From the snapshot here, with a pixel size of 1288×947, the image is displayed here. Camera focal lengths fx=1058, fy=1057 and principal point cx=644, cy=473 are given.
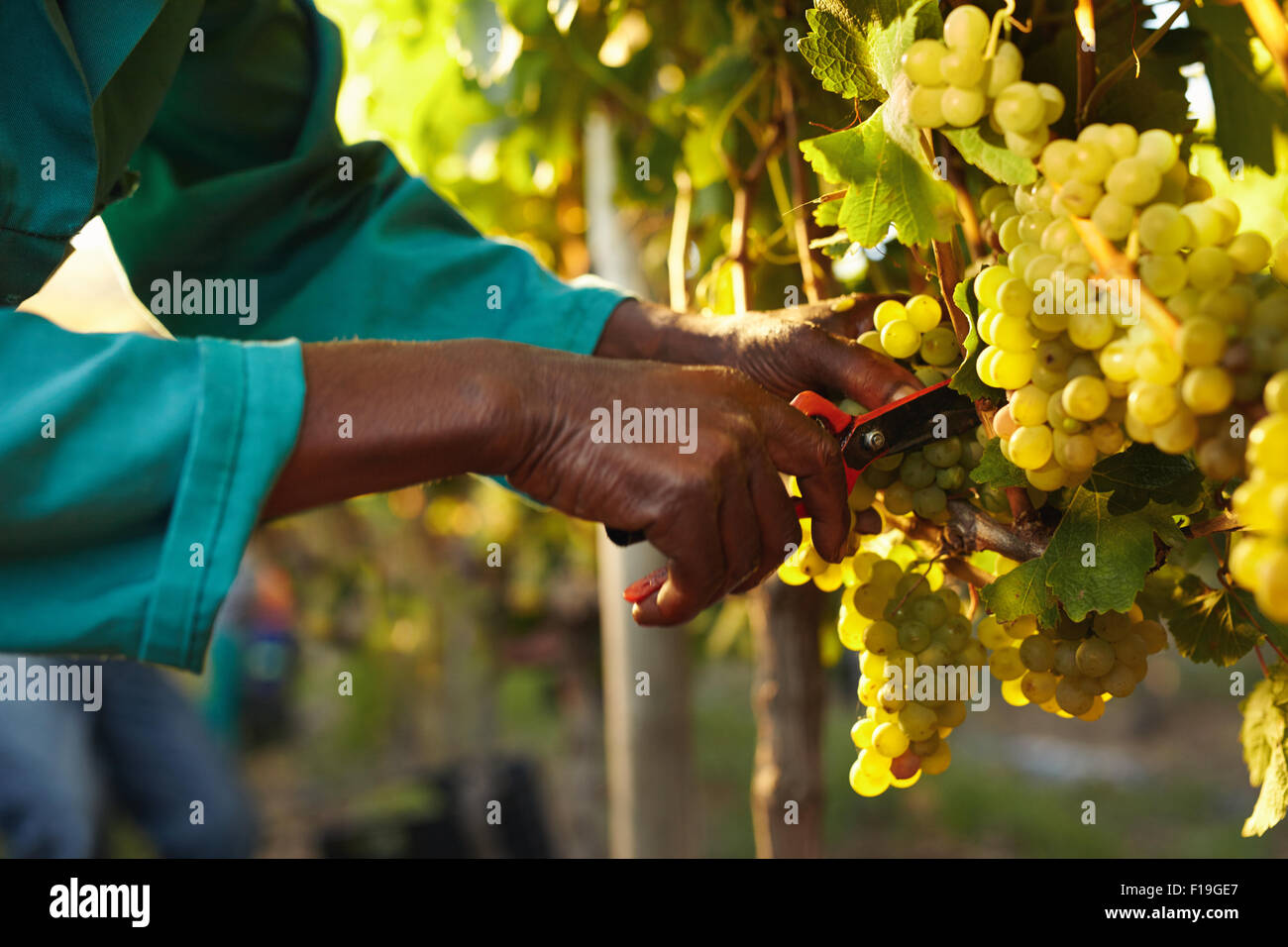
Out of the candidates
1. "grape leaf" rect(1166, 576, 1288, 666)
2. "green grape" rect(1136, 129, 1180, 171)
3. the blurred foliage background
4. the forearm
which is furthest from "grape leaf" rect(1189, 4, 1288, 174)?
the forearm

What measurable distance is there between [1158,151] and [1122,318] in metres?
0.10

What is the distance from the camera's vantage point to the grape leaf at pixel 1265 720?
2.92 ft

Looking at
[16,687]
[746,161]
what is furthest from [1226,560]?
[16,687]

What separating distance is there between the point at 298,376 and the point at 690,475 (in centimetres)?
29

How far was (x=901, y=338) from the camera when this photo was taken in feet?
2.93

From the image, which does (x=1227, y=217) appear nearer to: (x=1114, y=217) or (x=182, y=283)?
(x=1114, y=217)

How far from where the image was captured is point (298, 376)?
29.7 inches

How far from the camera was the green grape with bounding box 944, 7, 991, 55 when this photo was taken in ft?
2.20

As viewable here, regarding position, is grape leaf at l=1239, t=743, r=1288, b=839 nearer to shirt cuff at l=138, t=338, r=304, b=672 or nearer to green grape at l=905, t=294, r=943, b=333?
green grape at l=905, t=294, r=943, b=333

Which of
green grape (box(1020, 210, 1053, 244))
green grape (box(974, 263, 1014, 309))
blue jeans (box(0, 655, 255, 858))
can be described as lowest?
blue jeans (box(0, 655, 255, 858))

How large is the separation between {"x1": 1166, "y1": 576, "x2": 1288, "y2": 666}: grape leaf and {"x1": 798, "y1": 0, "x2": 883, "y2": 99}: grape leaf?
519mm

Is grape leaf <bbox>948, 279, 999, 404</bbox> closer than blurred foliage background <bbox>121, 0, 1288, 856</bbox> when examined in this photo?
Yes

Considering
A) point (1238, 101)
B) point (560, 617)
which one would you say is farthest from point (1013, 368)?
point (560, 617)
